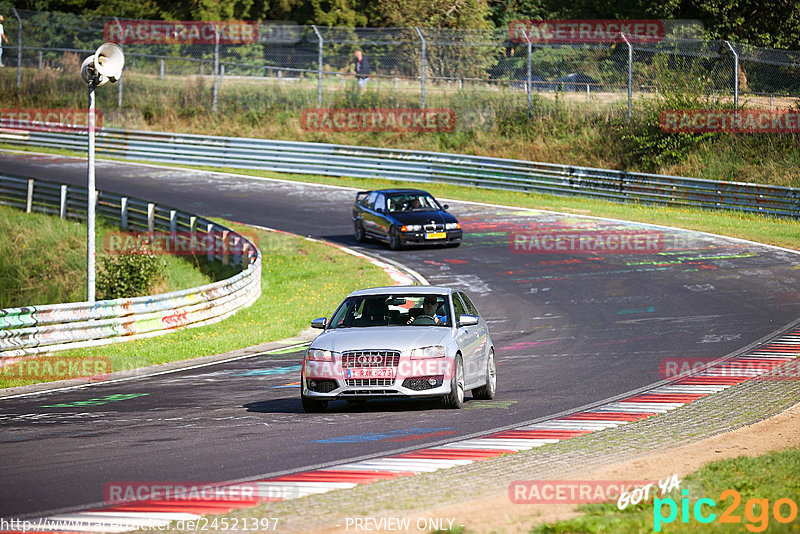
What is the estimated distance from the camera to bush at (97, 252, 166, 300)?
2358 centimetres

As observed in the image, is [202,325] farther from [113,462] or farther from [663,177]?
[663,177]

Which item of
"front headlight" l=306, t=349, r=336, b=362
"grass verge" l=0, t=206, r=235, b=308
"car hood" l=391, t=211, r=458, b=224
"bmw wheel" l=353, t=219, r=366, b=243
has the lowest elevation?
"grass verge" l=0, t=206, r=235, b=308

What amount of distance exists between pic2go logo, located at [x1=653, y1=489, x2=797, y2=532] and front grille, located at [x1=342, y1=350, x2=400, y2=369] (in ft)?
15.4

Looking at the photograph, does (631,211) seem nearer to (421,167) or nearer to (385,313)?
(421,167)

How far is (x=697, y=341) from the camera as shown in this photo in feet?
54.4

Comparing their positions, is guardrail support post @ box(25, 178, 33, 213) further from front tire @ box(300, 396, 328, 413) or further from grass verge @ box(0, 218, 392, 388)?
front tire @ box(300, 396, 328, 413)

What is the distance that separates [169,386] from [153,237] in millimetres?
16148

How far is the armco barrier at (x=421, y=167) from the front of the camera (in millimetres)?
32594

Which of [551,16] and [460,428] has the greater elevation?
[551,16]

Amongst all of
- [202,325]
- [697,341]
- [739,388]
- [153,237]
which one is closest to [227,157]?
[153,237]

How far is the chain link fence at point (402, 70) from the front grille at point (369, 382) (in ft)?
83.9

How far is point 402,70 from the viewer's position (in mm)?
42188

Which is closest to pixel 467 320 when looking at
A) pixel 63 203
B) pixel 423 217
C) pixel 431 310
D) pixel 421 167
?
pixel 431 310

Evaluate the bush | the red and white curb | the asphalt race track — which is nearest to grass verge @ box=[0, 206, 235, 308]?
the bush
